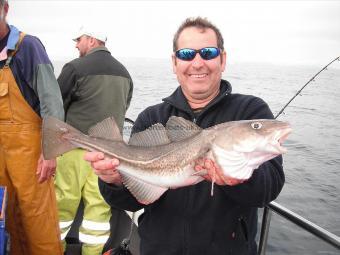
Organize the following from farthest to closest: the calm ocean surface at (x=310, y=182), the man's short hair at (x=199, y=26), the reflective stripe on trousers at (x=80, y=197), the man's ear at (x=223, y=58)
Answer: the calm ocean surface at (x=310, y=182) < the reflective stripe on trousers at (x=80, y=197) < the man's ear at (x=223, y=58) < the man's short hair at (x=199, y=26)

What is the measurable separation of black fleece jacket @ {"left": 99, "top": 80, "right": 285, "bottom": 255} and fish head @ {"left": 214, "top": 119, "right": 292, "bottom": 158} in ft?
0.86

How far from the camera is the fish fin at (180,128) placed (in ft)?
8.76

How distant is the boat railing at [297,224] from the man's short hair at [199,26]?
1.49 metres

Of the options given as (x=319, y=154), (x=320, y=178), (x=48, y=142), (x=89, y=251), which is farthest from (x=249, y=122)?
(x=319, y=154)

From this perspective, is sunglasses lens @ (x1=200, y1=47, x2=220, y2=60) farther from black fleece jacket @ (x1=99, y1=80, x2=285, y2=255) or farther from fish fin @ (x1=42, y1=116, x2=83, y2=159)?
fish fin @ (x1=42, y1=116, x2=83, y2=159)

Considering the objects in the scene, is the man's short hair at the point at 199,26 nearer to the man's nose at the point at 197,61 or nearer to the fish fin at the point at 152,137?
the man's nose at the point at 197,61

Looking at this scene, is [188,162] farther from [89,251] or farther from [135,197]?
[89,251]

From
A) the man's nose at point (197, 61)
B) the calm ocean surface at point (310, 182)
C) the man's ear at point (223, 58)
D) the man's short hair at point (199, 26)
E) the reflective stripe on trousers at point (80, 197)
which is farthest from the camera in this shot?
the calm ocean surface at point (310, 182)

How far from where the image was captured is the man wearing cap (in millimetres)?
5031

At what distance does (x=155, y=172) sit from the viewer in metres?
2.89

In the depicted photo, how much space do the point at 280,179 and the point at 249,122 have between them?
21.0 inches

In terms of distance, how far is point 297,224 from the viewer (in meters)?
2.96

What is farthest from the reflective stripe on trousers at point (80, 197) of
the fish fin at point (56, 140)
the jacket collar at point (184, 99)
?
the jacket collar at point (184, 99)

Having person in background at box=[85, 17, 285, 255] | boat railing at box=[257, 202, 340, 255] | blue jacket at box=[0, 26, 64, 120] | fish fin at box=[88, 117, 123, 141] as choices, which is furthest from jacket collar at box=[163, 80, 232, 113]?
blue jacket at box=[0, 26, 64, 120]
